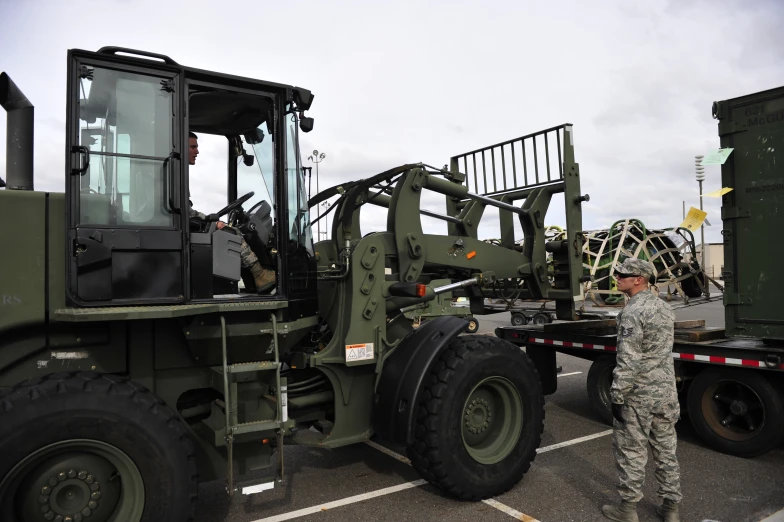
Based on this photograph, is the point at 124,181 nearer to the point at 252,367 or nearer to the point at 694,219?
the point at 252,367

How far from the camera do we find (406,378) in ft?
14.3

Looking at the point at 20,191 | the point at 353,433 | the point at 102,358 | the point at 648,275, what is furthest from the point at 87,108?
the point at 648,275

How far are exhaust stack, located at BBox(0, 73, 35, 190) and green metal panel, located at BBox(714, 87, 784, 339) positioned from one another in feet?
19.9

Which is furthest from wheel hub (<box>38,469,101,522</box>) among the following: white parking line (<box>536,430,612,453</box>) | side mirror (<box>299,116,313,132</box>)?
white parking line (<box>536,430,612,453</box>)

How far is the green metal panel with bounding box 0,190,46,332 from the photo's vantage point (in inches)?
125

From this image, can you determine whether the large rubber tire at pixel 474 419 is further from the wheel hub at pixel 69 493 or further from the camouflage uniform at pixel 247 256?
the wheel hub at pixel 69 493

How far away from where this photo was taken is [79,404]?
117 inches

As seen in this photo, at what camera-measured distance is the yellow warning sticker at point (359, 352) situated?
4410 millimetres

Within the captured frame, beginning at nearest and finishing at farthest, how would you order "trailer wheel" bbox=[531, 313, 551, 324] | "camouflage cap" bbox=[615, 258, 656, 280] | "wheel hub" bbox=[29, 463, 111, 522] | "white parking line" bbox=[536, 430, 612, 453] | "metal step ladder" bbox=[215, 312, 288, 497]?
1. "wheel hub" bbox=[29, 463, 111, 522]
2. "metal step ladder" bbox=[215, 312, 288, 497]
3. "camouflage cap" bbox=[615, 258, 656, 280]
4. "white parking line" bbox=[536, 430, 612, 453]
5. "trailer wheel" bbox=[531, 313, 551, 324]

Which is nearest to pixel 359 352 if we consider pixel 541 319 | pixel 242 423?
pixel 242 423

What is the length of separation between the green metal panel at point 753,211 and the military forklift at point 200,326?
8.38 ft

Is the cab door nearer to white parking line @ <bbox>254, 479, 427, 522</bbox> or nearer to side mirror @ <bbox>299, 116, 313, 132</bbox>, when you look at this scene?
side mirror @ <bbox>299, 116, 313, 132</bbox>

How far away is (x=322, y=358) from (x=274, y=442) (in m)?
0.70

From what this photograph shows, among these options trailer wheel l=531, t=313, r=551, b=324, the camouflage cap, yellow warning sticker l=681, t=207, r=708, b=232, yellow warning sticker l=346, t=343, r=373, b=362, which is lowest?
trailer wheel l=531, t=313, r=551, b=324
